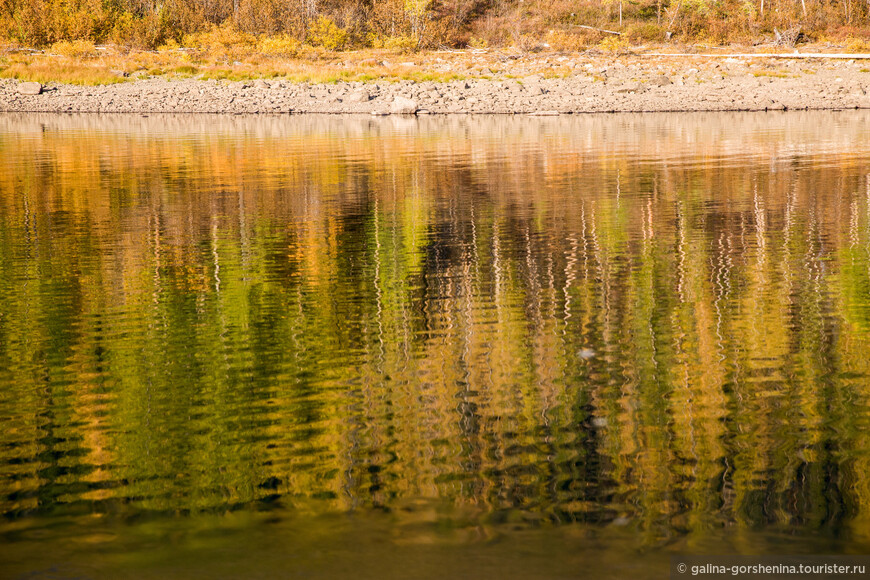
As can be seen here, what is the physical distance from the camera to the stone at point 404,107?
5078cm

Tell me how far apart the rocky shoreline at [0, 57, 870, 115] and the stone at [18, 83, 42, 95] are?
0.19 ft

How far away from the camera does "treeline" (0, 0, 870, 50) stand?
7269 centimetres

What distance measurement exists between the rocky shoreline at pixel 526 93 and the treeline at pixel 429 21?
1329 centimetres

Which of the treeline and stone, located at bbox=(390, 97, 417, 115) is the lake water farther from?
the treeline

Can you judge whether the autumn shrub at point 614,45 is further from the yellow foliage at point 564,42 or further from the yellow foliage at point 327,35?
the yellow foliage at point 327,35

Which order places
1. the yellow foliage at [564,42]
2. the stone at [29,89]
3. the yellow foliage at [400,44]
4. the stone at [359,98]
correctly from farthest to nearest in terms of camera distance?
the yellow foliage at [400,44] → the yellow foliage at [564,42] → the stone at [29,89] → the stone at [359,98]

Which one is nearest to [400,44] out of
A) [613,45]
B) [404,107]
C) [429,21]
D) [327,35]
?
[327,35]

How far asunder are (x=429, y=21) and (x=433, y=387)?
246 ft

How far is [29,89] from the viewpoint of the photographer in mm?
57031

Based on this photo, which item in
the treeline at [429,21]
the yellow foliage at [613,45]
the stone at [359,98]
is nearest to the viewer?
the stone at [359,98]

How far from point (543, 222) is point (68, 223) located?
7821mm

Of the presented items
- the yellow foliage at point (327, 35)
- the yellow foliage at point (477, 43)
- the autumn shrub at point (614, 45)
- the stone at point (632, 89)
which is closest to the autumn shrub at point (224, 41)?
the yellow foliage at point (327, 35)

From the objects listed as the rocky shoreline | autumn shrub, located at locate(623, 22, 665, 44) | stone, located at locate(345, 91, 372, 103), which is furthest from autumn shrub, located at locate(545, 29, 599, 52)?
stone, located at locate(345, 91, 372, 103)

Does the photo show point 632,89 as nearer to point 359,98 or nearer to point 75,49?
point 359,98
